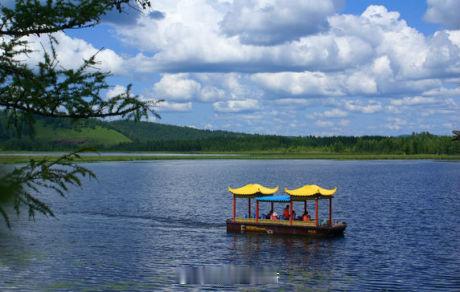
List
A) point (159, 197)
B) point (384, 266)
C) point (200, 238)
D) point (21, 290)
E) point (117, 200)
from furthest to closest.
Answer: point (159, 197)
point (117, 200)
point (200, 238)
point (384, 266)
point (21, 290)

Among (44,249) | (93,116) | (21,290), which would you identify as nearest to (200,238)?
(44,249)

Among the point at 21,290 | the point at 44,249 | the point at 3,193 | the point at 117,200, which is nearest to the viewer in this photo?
the point at 3,193

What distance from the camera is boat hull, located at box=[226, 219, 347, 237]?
48.4m

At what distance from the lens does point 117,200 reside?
287 ft

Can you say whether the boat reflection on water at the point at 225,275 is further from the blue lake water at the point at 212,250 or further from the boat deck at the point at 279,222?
the boat deck at the point at 279,222

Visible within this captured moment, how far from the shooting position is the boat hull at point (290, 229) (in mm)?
48406

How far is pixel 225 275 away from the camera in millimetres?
35375

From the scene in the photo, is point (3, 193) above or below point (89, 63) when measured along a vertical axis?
below

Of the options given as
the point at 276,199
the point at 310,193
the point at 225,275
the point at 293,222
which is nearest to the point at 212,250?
the point at 225,275

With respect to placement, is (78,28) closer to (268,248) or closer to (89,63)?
(89,63)

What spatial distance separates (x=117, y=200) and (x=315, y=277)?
189 feet

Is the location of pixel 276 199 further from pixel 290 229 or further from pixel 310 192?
pixel 310 192

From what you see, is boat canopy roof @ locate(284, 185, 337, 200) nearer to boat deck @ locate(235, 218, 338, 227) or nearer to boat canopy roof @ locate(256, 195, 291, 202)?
boat canopy roof @ locate(256, 195, 291, 202)

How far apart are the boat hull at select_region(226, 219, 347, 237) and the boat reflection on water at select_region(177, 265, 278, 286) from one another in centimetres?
1214
